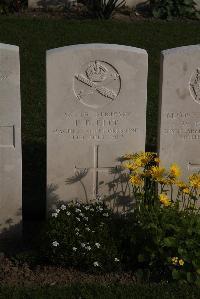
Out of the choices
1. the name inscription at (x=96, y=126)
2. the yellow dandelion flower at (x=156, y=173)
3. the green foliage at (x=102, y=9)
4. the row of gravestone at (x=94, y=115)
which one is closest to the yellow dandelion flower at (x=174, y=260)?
the yellow dandelion flower at (x=156, y=173)

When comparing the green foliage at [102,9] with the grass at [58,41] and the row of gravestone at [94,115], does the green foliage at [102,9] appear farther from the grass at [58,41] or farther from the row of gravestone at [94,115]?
the row of gravestone at [94,115]

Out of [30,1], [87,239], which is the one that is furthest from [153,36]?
[87,239]

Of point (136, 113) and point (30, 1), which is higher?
point (30, 1)

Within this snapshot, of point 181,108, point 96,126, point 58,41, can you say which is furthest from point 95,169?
point 58,41

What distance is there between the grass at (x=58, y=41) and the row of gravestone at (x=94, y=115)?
1.88 m

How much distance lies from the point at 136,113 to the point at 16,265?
1813 mm

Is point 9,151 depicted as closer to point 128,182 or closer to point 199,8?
point 128,182

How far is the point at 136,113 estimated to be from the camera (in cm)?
603

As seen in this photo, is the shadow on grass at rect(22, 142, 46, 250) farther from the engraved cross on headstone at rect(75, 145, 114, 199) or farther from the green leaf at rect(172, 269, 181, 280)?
the green leaf at rect(172, 269, 181, 280)

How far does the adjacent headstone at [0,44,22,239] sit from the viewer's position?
5.71 m

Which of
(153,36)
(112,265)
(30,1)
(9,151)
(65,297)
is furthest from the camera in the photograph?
(30,1)

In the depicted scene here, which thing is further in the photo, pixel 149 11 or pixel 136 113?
pixel 149 11

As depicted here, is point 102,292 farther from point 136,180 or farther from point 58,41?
point 58,41

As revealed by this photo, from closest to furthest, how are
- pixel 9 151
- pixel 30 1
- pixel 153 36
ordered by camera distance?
pixel 9 151 < pixel 153 36 < pixel 30 1
